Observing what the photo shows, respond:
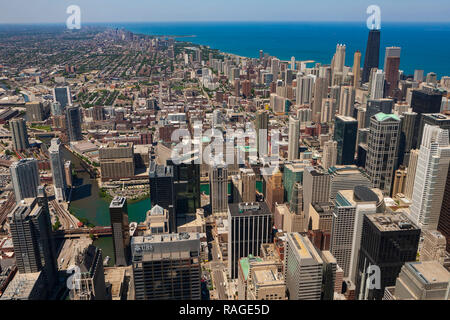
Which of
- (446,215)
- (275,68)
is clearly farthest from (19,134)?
(275,68)

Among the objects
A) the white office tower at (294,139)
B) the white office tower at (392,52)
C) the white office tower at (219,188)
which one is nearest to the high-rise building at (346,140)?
the white office tower at (294,139)

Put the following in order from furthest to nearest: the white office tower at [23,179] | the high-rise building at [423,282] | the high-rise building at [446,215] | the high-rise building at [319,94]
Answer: the high-rise building at [319,94] → the white office tower at [23,179] → the high-rise building at [446,215] → the high-rise building at [423,282]

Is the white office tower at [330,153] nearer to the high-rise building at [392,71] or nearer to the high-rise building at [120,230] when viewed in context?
the high-rise building at [120,230]

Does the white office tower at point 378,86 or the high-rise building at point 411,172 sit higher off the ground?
the white office tower at point 378,86

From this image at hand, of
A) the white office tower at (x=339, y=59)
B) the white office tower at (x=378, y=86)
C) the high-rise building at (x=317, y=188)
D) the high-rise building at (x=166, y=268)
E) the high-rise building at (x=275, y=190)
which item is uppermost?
the white office tower at (x=339, y=59)

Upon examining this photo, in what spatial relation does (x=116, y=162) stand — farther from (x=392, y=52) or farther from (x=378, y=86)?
(x=392, y=52)

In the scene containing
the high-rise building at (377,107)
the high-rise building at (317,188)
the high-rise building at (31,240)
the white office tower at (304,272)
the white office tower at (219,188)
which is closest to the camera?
the white office tower at (304,272)

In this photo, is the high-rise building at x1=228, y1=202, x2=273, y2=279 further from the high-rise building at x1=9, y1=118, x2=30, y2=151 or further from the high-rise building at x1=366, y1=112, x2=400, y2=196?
the high-rise building at x1=9, y1=118, x2=30, y2=151
